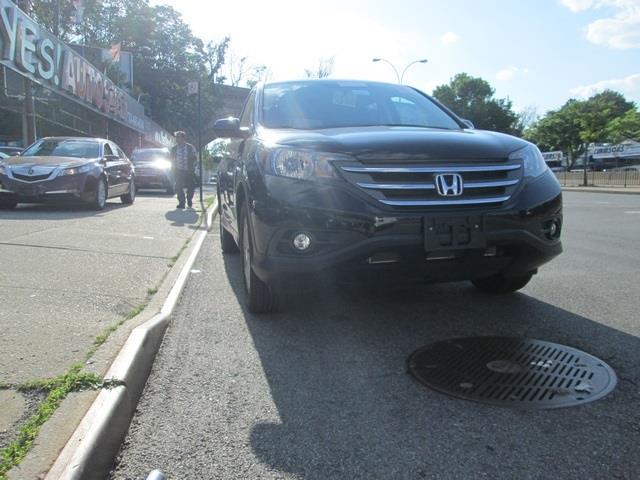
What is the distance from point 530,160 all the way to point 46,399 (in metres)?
3.28

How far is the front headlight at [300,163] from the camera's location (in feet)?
11.6

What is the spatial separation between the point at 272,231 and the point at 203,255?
4.01 m

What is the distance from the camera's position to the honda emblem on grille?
11.7ft

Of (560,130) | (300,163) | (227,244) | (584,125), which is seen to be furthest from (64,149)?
(560,130)

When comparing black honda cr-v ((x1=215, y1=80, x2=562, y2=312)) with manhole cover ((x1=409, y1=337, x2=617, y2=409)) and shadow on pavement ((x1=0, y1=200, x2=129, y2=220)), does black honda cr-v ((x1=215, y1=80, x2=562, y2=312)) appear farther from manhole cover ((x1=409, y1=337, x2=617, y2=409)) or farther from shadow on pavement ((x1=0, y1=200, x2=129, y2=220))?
shadow on pavement ((x1=0, y1=200, x2=129, y2=220))

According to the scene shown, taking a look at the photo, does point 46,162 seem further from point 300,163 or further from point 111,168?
point 300,163

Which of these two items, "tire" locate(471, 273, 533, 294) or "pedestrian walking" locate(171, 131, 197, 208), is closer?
"tire" locate(471, 273, 533, 294)

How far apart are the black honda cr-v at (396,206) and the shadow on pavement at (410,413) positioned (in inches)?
13.8

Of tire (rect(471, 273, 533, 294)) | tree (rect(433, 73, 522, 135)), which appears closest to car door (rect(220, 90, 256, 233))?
tire (rect(471, 273, 533, 294))

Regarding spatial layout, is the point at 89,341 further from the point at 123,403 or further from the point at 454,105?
the point at 454,105

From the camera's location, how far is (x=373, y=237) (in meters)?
3.44

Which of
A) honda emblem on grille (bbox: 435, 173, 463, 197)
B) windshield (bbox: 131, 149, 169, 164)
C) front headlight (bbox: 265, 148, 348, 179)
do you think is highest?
windshield (bbox: 131, 149, 169, 164)

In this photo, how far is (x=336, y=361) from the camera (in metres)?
3.48

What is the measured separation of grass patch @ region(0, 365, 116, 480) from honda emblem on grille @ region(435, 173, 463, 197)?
2155mm
